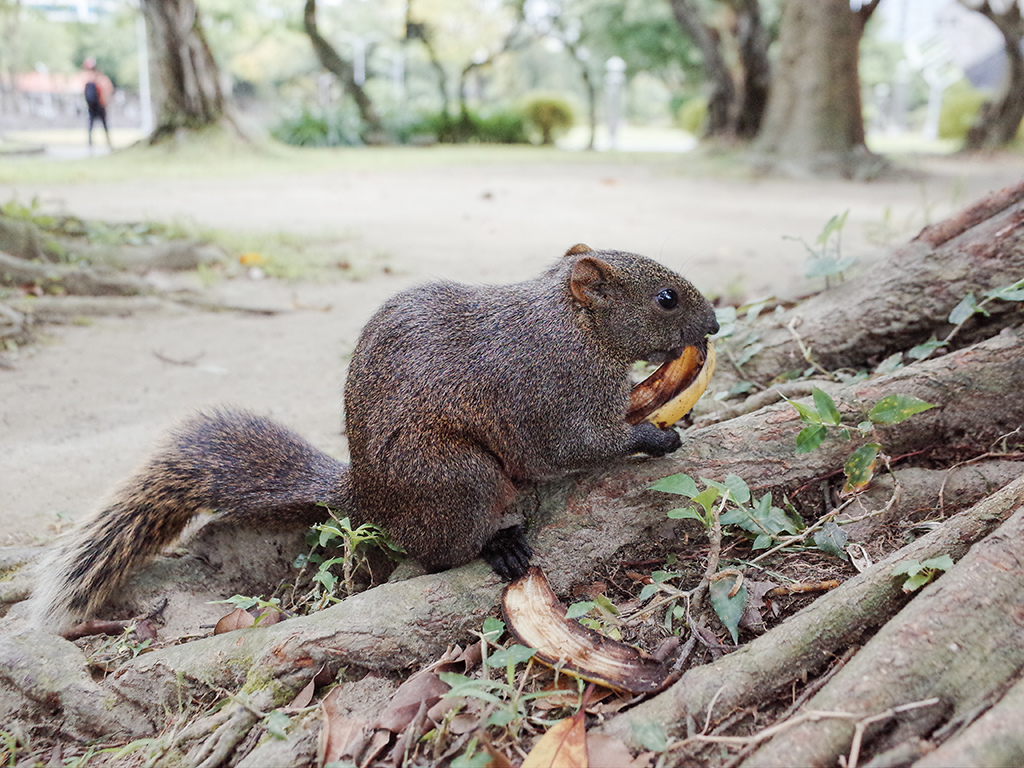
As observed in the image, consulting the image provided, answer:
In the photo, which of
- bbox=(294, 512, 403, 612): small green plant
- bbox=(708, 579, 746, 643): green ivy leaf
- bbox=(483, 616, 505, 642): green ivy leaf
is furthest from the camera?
bbox=(294, 512, 403, 612): small green plant

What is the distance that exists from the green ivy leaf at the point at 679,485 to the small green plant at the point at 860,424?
360 mm

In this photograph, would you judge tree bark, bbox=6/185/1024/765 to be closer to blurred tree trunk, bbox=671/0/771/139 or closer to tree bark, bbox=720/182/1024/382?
tree bark, bbox=720/182/1024/382

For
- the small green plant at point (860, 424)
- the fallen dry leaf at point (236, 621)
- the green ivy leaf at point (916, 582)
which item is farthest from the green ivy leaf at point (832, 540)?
the fallen dry leaf at point (236, 621)

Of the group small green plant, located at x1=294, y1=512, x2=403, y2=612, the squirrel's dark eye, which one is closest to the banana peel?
small green plant, located at x1=294, y1=512, x2=403, y2=612

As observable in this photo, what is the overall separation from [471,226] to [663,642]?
332 inches

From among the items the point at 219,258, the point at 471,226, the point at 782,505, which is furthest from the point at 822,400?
the point at 471,226

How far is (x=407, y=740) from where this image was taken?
192 cm

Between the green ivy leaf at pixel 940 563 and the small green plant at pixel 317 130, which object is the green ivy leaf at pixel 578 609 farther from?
the small green plant at pixel 317 130

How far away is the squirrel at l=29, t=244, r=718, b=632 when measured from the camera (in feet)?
8.49

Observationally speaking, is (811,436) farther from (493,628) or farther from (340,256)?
(340,256)

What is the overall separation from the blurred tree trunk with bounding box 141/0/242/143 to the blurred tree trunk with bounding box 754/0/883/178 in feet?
38.9

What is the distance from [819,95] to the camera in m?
14.8

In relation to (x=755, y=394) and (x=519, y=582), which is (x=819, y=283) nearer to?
(x=755, y=394)

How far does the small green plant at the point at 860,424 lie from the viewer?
2.36 m
